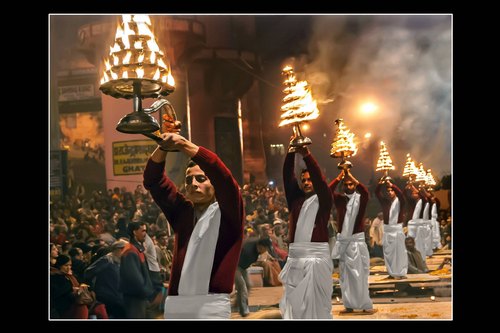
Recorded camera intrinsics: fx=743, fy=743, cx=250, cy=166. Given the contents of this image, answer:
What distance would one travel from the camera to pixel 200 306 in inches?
265

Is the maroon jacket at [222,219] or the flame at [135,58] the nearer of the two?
the flame at [135,58]

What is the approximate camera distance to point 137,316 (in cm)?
762

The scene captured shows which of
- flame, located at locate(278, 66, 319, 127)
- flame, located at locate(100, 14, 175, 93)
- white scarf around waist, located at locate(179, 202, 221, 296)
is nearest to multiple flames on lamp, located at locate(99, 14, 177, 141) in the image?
flame, located at locate(100, 14, 175, 93)

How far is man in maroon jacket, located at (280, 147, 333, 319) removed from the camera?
7383 millimetres

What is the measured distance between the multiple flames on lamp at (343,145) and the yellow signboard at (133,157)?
1.84 metres

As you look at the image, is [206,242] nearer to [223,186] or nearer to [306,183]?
[223,186]

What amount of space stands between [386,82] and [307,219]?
5.37 feet

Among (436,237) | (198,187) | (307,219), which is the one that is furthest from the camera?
(436,237)

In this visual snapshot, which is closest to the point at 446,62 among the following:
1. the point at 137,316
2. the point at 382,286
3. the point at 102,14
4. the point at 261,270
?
the point at 382,286

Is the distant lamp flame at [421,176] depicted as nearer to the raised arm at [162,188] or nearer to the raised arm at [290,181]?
the raised arm at [290,181]

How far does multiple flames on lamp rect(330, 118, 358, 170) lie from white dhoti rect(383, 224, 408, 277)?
2.65ft

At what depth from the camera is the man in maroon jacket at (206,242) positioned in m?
6.74

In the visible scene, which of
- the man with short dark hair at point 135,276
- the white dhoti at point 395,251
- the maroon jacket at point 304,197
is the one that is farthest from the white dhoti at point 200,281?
the white dhoti at point 395,251

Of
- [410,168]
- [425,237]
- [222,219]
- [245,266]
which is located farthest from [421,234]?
[222,219]
